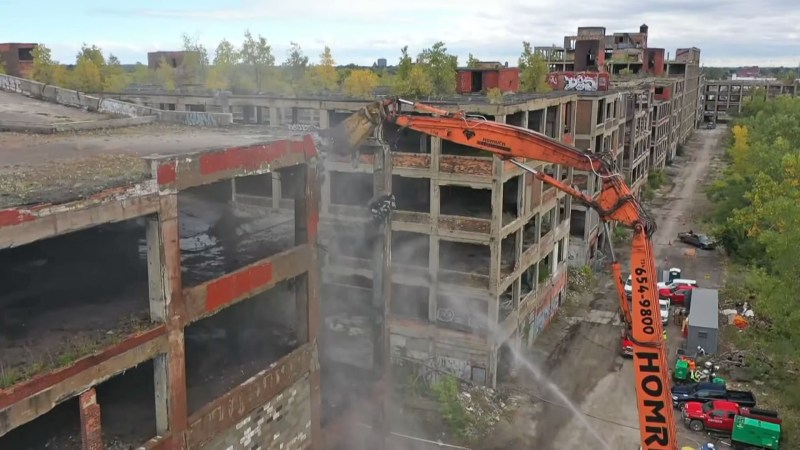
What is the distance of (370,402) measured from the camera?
22.5 metres

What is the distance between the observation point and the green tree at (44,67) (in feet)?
168

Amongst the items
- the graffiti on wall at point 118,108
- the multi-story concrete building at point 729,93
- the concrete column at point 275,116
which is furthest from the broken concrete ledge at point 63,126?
the multi-story concrete building at point 729,93

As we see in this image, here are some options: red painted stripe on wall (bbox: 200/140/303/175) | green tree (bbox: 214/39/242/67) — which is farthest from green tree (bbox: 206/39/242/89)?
red painted stripe on wall (bbox: 200/140/303/175)

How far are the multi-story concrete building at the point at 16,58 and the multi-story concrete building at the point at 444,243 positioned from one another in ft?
130

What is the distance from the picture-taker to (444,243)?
106ft

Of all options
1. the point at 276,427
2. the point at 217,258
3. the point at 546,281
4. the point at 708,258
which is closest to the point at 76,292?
the point at 217,258

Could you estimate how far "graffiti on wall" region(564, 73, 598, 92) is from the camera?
56031 mm

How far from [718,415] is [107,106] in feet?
90.9

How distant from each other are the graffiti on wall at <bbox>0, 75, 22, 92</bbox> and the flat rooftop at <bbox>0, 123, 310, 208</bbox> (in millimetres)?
10982

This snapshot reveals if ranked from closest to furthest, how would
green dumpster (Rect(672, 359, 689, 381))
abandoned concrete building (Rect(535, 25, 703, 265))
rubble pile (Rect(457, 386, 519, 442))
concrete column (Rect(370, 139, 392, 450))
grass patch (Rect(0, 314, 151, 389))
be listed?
grass patch (Rect(0, 314, 151, 389)), concrete column (Rect(370, 139, 392, 450)), rubble pile (Rect(457, 386, 519, 442)), green dumpster (Rect(672, 359, 689, 381)), abandoned concrete building (Rect(535, 25, 703, 265))

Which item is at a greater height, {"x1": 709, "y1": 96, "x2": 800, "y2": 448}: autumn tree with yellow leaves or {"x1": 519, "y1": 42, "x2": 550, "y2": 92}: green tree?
{"x1": 519, "y1": 42, "x2": 550, "y2": 92}: green tree

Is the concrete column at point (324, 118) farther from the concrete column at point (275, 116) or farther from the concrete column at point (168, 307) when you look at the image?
the concrete column at point (168, 307)

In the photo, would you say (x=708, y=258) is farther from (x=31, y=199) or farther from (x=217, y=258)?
(x=31, y=199)

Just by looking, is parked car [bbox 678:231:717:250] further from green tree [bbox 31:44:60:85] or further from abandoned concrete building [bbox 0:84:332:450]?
green tree [bbox 31:44:60:85]
